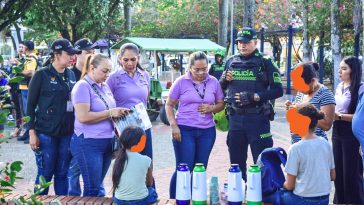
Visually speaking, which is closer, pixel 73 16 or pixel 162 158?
pixel 162 158

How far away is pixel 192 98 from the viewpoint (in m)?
6.04

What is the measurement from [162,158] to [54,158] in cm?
429

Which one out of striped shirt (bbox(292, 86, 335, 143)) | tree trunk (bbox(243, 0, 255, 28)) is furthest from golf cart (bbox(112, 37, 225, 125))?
striped shirt (bbox(292, 86, 335, 143))

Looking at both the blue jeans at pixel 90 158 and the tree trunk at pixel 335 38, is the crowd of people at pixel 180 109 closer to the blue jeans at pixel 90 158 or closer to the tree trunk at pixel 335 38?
the blue jeans at pixel 90 158

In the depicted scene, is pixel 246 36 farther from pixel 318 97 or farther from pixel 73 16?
pixel 73 16

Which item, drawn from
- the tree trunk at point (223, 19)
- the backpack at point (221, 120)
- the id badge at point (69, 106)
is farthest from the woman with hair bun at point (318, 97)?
the tree trunk at point (223, 19)

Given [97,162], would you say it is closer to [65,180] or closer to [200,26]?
[65,180]

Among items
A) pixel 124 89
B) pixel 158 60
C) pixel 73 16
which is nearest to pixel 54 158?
pixel 124 89

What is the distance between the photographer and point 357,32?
42.8ft

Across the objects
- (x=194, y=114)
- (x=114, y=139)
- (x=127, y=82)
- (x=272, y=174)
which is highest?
(x=127, y=82)

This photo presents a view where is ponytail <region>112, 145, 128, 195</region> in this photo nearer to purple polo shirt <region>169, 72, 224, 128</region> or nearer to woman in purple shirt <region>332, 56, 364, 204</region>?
purple polo shirt <region>169, 72, 224, 128</region>

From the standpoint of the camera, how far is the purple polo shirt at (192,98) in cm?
604

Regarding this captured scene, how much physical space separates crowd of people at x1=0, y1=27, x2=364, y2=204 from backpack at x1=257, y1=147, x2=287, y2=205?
0.43 m

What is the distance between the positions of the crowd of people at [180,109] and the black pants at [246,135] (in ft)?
0.03
